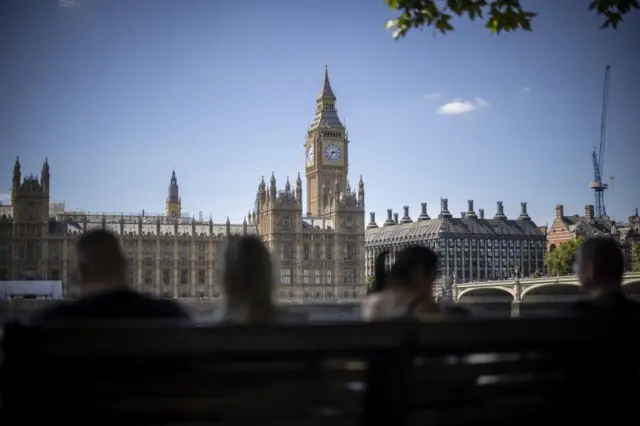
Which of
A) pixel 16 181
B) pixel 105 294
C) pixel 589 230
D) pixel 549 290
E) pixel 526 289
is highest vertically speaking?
pixel 16 181

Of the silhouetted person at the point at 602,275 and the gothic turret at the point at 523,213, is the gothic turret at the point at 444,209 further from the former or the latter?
the silhouetted person at the point at 602,275

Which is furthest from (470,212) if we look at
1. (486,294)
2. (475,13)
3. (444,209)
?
(475,13)

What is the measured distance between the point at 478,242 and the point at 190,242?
1465 inches

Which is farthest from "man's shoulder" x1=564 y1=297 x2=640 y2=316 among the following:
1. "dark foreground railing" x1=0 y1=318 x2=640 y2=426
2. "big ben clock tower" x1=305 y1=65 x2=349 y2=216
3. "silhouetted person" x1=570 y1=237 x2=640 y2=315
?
"big ben clock tower" x1=305 y1=65 x2=349 y2=216

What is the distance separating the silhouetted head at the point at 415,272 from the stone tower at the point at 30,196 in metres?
71.1

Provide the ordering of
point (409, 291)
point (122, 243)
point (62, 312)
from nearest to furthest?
point (62, 312) → point (409, 291) → point (122, 243)

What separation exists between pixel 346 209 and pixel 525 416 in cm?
7866

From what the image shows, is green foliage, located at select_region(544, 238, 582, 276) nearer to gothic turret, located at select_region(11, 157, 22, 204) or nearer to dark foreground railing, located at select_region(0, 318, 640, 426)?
gothic turret, located at select_region(11, 157, 22, 204)

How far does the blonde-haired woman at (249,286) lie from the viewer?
398 centimetres

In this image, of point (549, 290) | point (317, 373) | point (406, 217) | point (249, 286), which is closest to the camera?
point (317, 373)

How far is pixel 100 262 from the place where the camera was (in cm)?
388

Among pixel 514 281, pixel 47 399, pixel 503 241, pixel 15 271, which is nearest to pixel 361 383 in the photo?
pixel 47 399

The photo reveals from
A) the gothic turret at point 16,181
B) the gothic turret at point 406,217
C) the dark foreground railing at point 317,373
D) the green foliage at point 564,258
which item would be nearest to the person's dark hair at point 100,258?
the dark foreground railing at point 317,373

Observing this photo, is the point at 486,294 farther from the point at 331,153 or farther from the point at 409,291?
the point at 409,291
